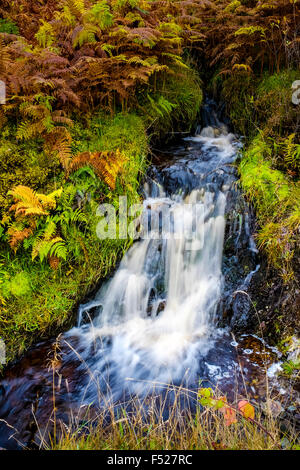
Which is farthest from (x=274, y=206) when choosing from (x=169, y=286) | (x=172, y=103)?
(x=172, y=103)

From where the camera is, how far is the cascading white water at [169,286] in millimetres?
4253

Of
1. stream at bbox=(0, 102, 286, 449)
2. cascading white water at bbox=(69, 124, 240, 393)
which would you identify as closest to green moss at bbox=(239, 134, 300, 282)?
stream at bbox=(0, 102, 286, 449)

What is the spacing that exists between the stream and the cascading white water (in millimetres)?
15

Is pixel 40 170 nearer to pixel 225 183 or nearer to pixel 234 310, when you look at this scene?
pixel 225 183

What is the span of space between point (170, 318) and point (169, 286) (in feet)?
1.58

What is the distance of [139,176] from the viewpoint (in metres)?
5.02

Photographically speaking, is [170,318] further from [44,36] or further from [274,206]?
[44,36]

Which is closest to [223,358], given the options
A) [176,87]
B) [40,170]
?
[40,170]

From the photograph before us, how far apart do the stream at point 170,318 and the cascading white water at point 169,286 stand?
0.01m

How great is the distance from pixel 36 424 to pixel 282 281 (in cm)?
333

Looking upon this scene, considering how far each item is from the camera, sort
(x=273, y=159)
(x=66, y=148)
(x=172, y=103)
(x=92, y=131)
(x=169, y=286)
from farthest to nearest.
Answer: (x=172, y=103), (x=92, y=131), (x=273, y=159), (x=169, y=286), (x=66, y=148)

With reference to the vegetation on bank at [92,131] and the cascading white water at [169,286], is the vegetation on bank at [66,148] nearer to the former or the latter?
the vegetation on bank at [92,131]

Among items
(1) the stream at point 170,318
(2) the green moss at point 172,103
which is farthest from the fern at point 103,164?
(2) the green moss at point 172,103

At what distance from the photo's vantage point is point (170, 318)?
14.8 feet
